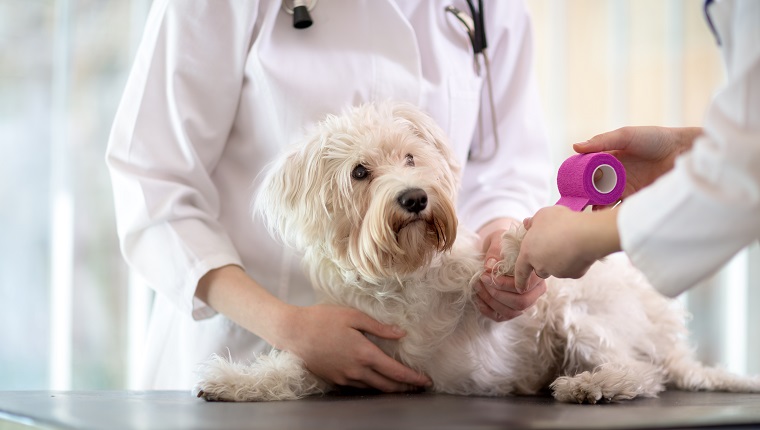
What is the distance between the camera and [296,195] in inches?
63.9

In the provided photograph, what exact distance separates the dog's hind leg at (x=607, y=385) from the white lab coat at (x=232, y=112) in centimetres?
50

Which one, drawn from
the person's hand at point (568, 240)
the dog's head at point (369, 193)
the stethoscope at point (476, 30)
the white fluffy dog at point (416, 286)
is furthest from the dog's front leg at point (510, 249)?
the stethoscope at point (476, 30)

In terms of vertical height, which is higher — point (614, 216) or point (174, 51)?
point (174, 51)

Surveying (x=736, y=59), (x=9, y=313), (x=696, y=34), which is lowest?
(x=9, y=313)

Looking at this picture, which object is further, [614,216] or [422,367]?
[422,367]

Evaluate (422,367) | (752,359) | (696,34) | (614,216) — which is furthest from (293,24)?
(752,359)

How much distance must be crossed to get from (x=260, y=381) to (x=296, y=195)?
0.39m

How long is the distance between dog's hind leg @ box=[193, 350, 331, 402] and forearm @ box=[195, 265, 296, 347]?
2.3 inches

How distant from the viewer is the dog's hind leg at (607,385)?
141 centimetres

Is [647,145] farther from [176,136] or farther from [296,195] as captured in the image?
[176,136]

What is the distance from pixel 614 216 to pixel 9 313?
101 inches

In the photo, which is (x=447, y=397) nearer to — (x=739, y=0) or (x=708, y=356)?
(x=739, y=0)

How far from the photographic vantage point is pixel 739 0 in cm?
96

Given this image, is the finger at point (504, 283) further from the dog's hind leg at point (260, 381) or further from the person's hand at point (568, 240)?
the dog's hind leg at point (260, 381)
